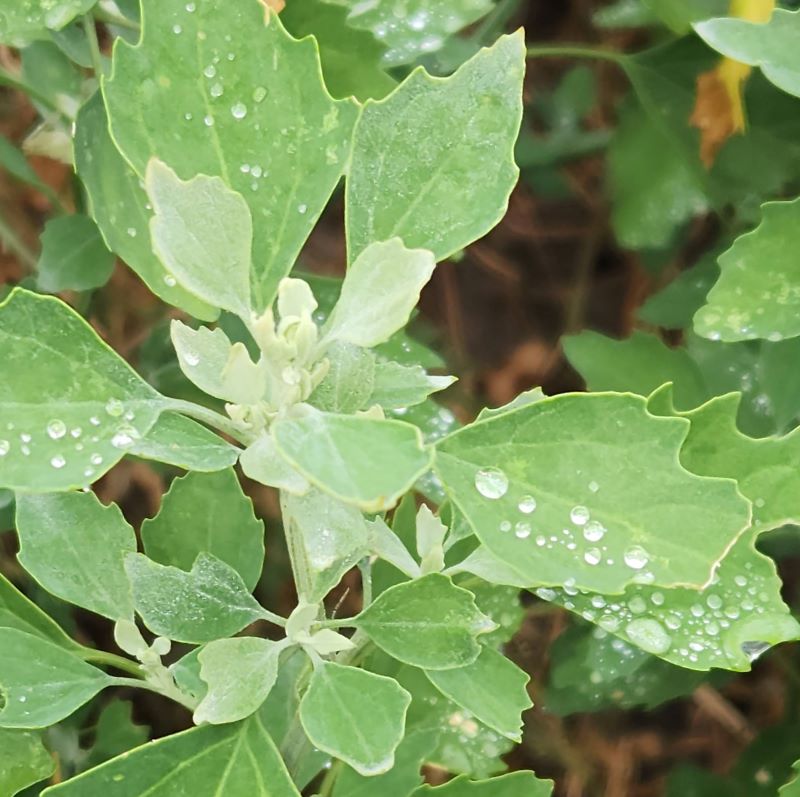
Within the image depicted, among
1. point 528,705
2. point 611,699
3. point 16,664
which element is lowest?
point 611,699

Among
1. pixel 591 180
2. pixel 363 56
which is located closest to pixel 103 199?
pixel 363 56

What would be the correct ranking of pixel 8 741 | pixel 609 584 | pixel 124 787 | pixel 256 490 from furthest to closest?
pixel 256 490, pixel 8 741, pixel 124 787, pixel 609 584

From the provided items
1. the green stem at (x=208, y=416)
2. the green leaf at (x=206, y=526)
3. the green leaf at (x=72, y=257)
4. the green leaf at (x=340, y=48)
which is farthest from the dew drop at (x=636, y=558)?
the green leaf at (x=72, y=257)

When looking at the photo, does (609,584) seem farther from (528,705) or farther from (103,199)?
(103,199)

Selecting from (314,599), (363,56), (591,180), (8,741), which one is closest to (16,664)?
(8,741)

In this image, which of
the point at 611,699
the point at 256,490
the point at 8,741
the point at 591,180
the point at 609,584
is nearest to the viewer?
the point at 609,584

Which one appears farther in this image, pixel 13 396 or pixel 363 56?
pixel 363 56

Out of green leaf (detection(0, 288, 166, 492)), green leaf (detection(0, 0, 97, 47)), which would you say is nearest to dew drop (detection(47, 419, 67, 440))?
green leaf (detection(0, 288, 166, 492))

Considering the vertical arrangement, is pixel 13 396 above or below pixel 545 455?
above
